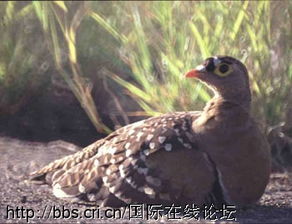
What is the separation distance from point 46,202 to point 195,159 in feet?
3.23

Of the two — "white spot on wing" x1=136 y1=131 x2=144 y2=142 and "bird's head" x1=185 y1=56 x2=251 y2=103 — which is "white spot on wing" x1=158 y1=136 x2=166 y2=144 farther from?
"bird's head" x1=185 y1=56 x2=251 y2=103

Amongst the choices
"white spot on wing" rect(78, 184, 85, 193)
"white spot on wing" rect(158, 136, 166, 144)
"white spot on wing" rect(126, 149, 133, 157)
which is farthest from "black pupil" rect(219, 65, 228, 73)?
"white spot on wing" rect(78, 184, 85, 193)

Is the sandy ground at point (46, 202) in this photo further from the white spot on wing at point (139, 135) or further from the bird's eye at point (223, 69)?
the bird's eye at point (223, 69)

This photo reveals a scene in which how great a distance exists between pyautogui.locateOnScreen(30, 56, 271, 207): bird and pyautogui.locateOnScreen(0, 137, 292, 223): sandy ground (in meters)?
0.10

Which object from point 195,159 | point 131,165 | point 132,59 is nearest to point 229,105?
point 195,159

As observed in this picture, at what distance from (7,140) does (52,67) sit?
107 centimetres

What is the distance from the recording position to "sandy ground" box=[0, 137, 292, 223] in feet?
13.8

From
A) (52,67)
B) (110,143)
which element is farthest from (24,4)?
(110,143)

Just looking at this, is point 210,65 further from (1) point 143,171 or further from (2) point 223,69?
(1) point 143,171

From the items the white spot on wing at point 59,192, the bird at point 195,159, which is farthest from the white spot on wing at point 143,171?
the white spot on wing at point 59,192

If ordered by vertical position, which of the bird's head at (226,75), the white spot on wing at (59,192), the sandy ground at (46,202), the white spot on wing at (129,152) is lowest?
the sandy ground at (46,202)

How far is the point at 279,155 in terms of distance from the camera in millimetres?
5355

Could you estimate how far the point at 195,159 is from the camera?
4211 millimetres

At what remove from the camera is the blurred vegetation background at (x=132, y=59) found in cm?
523
